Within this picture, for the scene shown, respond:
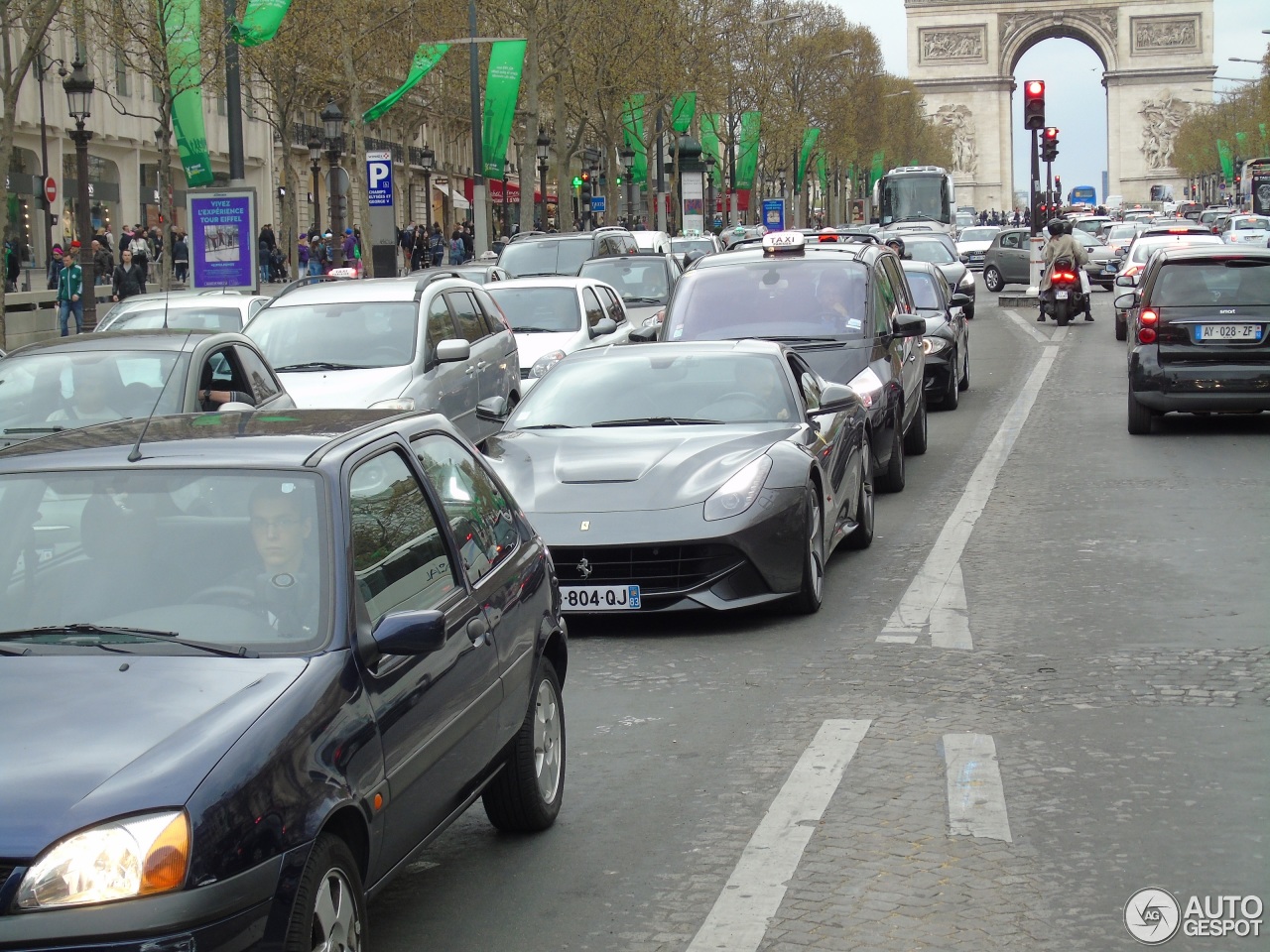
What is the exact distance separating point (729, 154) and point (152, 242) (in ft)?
111

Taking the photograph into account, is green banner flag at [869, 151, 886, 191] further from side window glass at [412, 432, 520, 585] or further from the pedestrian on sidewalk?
side window glass at [412, 432, 520, 585]

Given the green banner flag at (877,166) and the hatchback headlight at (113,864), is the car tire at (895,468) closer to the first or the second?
the hatchback headlight at (113,864)

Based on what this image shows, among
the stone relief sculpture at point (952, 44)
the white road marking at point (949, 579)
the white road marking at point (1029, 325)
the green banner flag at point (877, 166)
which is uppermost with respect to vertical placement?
the stone relief sculpture at point (952, 44)

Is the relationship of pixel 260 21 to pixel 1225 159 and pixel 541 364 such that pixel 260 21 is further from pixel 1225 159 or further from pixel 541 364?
pixel 1225 159

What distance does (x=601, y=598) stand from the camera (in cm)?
852

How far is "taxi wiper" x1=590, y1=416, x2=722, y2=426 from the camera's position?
380 inches

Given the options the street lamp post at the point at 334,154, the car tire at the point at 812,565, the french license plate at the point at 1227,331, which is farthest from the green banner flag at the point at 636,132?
the car tire at the point at 812,565

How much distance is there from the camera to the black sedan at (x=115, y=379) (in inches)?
401

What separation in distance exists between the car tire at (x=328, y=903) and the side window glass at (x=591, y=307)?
16.0 m

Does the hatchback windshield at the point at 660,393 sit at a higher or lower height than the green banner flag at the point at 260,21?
lower

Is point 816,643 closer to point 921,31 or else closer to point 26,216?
point 26,216

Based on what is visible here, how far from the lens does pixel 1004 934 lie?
461 cm

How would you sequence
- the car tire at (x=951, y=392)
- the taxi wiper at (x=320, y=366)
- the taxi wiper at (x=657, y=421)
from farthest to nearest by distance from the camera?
the car tire at (x=951, y=392), the taxi wiper at (x=320, y=366), the taxi wiper at (x=657, y=421)

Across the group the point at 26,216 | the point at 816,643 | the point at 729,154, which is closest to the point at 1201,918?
the point at 816,643
